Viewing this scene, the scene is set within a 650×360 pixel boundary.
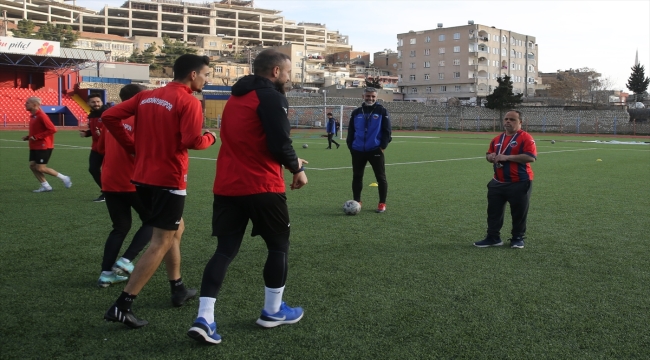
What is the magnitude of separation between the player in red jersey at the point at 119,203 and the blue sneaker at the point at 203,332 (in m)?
1.69

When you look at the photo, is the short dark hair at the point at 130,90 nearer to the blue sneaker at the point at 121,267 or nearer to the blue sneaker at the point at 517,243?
the blue sneaker at the point at 121,267

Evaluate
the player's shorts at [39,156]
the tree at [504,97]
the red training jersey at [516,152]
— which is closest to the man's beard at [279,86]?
the red training jersey at [516,152]

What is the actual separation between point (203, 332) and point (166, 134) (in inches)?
55.4

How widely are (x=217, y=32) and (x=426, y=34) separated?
2143 inches

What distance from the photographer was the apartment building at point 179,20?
114375 mm

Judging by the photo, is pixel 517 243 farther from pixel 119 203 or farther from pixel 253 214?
pixel 119 203

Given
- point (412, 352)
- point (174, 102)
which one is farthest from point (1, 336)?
point (412, 352)

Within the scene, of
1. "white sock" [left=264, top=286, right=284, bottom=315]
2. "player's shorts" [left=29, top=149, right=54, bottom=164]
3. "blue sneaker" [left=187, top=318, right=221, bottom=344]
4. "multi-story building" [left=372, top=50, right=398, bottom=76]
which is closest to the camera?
"blue sneaker" [left=187, top=318, right=221, bottom=344]

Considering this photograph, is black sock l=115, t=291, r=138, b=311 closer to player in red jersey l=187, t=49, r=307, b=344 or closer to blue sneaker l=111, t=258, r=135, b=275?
player in red jersey l=187, t=49, r=307, b=344

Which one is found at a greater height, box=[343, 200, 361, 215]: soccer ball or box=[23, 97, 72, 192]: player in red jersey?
box=[23, 97, 72, 192]: player in red jersey

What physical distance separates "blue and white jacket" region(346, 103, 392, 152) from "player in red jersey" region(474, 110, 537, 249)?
7.86ft

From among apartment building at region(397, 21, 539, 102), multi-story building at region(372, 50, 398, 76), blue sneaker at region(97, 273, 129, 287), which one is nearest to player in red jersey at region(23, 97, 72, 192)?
blue sneaker at region(97, 273, 129, 287)

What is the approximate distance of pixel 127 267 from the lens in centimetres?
524

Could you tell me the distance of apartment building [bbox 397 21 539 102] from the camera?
92.4m
